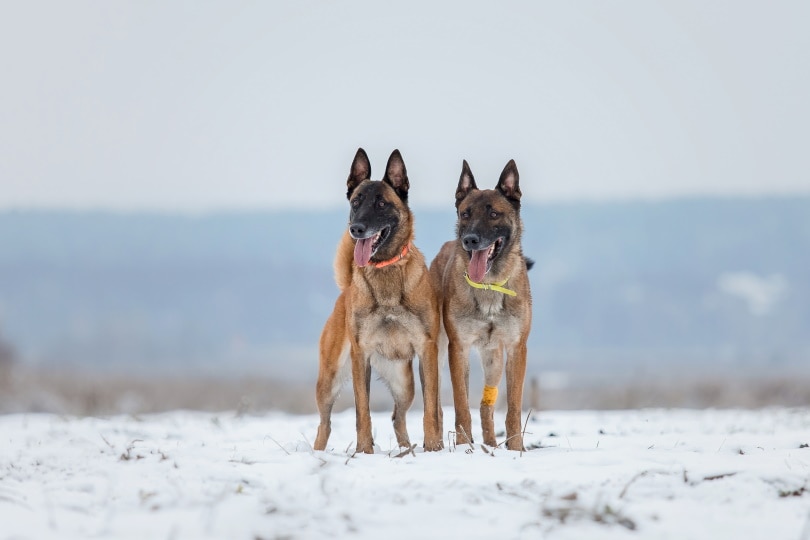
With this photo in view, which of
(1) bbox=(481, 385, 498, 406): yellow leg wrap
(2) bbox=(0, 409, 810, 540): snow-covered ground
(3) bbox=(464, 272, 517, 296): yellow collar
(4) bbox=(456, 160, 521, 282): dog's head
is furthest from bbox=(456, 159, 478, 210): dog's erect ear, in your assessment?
(2) bbox=(0, 409, 810, 540): snow-covered ground

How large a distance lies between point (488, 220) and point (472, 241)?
0.33m

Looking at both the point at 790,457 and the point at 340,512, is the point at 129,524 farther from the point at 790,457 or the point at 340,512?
the point at 790,457

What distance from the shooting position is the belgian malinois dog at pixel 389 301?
26.5 ft

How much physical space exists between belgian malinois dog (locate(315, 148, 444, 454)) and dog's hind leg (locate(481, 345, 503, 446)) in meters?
0.65

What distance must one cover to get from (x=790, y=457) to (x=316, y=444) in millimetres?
4405

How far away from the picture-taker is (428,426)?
26.7 ft

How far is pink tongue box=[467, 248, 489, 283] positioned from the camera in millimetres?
8344

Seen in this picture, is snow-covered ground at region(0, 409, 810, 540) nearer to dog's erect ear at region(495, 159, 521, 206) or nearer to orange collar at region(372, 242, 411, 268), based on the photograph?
orange collar at region(372, 242, 411, 268)

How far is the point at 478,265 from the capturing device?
27.5ft

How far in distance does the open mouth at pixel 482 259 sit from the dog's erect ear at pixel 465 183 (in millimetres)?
713

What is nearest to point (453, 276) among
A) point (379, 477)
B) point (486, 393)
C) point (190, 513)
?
point (486, 393)

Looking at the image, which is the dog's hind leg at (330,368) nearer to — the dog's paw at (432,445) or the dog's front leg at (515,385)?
the dog's paw at (432,445)

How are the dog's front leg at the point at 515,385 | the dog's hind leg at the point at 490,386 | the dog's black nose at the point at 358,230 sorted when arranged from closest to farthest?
the dog's black nose at the point at 358,230, the dog's front leg at the point at 515,385, the dog's hind leg at the point at 490,386

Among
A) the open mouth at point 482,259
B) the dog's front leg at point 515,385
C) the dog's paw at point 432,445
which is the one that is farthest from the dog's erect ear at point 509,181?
the dog's paw at point 432,445
